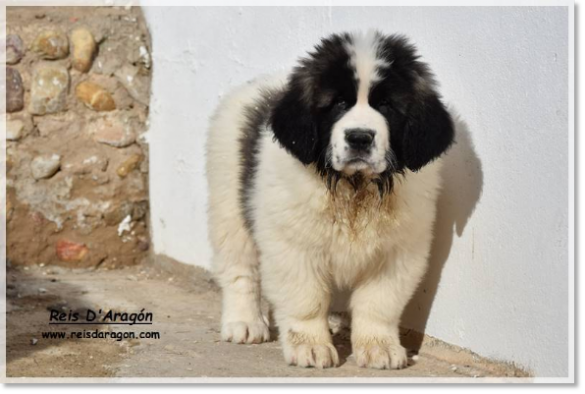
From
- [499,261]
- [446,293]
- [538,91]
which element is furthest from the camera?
[446,293]

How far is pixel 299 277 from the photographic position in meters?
3.84

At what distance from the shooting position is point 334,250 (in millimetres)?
3797

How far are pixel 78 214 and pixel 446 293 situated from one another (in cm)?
300

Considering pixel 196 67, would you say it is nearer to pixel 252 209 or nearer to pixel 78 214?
pixel 78 214

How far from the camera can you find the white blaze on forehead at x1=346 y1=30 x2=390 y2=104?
3.49 meters

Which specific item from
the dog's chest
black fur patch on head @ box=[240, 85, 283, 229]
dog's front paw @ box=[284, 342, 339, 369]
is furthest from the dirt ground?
black fur patch on head @ box=[240, 85, 283, 229]

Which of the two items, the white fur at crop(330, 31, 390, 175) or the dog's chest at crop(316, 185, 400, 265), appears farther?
the dog's chest at crop(316, 185, 400, 265)

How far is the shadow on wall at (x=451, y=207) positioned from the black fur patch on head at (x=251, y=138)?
0.87m

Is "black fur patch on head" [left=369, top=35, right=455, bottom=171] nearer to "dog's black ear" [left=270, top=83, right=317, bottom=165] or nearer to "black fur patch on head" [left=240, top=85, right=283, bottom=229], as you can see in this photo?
"dog's black ear" [left=270, top=83, right=317, bottom=165]

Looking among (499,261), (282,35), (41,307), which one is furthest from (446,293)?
(41,307)

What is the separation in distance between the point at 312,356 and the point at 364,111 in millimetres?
1086

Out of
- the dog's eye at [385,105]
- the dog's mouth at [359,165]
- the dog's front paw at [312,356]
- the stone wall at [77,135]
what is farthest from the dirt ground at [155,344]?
the dog's eye at [385,105]

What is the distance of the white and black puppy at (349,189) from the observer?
3527 mm

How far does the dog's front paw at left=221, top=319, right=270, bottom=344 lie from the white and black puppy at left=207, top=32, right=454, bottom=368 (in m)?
0.46
